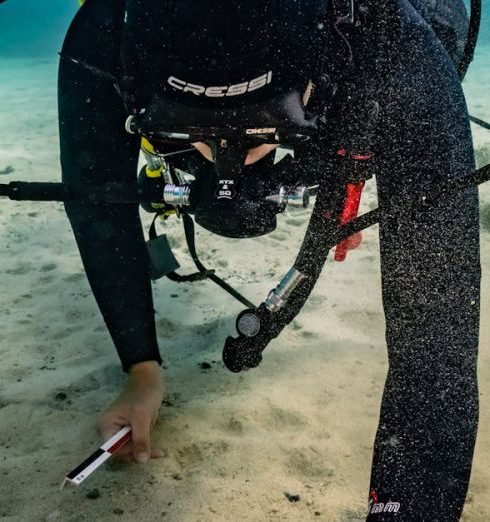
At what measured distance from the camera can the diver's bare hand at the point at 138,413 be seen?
208 cm

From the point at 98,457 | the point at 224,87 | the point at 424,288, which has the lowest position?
the point at 98,457

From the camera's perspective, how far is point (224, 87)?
58.7 inches

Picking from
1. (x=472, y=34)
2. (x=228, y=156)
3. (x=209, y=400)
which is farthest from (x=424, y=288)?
(x=209, y=400)

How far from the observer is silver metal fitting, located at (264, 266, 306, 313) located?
2006 mm

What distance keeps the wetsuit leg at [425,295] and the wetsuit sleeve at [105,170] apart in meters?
1.25

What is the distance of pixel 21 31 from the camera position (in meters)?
39.8

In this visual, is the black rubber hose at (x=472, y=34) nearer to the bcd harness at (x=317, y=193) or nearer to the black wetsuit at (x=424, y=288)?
the bcd harness at (x=317, y=193)

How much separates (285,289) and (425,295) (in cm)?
62

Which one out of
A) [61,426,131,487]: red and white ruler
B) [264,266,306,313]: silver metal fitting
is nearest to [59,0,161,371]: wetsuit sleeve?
[61,426,131,487]: red and white ruler

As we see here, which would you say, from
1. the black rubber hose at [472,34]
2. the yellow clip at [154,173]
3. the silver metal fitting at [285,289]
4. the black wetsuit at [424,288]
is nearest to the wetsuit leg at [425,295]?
the black wetsuit at [424,288]

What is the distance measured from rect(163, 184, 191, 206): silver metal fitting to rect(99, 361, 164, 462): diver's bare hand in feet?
3.11

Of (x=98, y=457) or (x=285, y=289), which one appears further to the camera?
(x=285, y=289)

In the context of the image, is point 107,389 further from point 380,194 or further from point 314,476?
point 380,194

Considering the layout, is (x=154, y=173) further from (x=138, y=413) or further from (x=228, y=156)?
(x=138, y=413)
